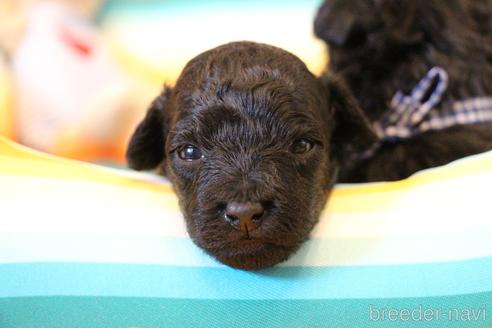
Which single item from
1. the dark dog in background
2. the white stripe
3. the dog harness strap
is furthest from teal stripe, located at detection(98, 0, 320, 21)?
the white stripe

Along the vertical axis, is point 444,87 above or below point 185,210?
above

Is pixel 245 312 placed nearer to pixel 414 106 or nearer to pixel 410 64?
pixel 414 106

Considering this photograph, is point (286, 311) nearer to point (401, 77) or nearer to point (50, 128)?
point (401, 77)

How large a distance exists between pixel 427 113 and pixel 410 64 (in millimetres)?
193

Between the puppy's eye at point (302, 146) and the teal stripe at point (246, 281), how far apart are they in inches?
10.7

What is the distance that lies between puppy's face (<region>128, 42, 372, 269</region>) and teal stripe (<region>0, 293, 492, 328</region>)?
0.10 m

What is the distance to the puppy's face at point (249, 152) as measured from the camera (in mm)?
1162

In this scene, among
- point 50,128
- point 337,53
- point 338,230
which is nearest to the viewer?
point 338,230

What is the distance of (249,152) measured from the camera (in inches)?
48.9

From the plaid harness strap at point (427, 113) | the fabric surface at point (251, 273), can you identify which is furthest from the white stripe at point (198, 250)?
the plaid harness strap at point (427, 113)

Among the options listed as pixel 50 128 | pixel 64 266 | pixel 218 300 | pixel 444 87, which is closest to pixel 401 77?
pixel 444 87

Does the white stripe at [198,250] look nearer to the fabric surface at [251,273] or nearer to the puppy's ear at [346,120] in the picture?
the fabric surface at [251,273]

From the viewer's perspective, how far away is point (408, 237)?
49.8 inches

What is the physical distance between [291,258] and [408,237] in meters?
0.26
